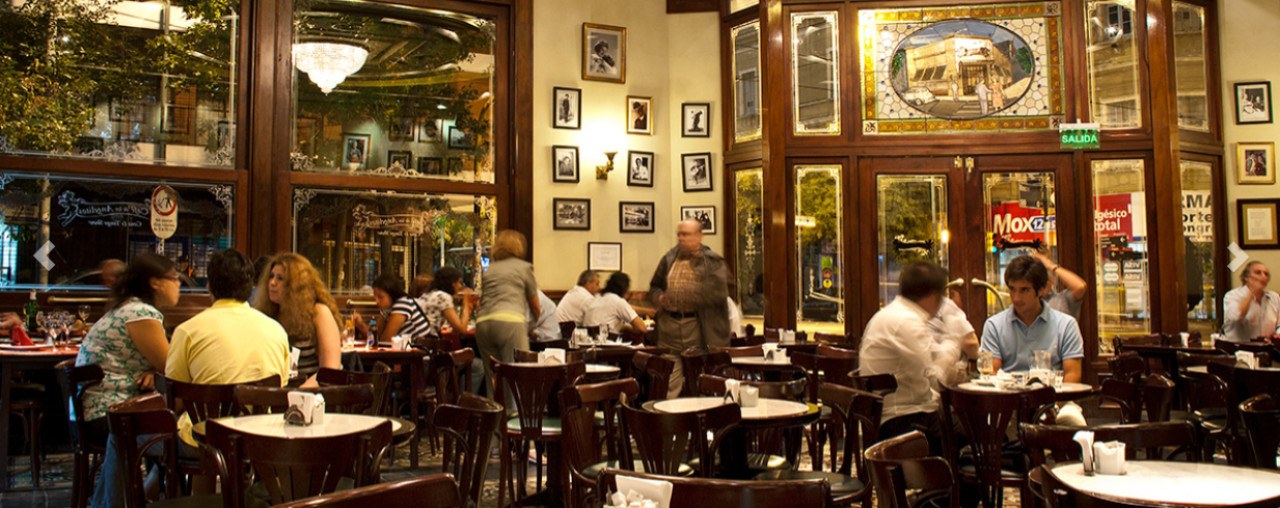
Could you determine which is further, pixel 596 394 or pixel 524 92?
pixel 524 92

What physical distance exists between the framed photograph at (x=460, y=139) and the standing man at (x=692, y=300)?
347 centimetres

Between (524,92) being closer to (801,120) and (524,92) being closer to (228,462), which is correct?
(801,120)

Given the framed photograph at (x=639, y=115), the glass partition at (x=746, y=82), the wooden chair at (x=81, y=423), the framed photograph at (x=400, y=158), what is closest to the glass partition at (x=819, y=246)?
the glass partition at (x=746, y=82)

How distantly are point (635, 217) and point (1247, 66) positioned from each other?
622cm

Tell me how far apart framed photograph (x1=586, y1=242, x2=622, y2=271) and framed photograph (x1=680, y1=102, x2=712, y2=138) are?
1.39 metres

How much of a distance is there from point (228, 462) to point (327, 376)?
5.11ft

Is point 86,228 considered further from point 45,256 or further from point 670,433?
point 670,433

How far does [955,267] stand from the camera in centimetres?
913

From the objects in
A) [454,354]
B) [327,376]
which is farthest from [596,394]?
[454,354]

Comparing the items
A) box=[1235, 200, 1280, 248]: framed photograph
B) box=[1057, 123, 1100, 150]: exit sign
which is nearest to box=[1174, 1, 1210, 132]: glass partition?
box=[1235, 200, 1280, 248]: framed photograph

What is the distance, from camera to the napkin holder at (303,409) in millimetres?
3164

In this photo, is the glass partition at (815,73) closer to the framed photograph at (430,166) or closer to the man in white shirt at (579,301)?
the man in white shirt at (579,301)

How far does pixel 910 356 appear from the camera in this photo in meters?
4.20

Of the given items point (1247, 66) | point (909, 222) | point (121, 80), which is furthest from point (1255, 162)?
point (121, 80)
